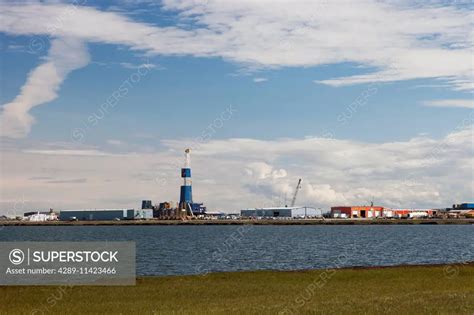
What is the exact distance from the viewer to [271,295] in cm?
3844

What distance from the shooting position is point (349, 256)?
8938 centimetres

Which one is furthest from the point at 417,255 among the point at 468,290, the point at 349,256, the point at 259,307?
the point at 259,307

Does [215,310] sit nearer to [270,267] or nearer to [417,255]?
[270,267]

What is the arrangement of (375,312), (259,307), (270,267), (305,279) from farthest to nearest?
(270,267) → (305,279) → (259,307) → (375,312)

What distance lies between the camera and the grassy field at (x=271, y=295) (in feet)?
103

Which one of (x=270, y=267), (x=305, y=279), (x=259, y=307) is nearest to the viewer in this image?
(x=259, y=307)

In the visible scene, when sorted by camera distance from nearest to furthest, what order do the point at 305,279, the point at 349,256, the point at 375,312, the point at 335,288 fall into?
the point at 375,312, the point at 335,288, the point at 305,279, the point at 349,256

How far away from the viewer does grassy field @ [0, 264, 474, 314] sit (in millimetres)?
31328

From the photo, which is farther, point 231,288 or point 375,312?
point 231,288

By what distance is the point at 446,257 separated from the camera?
90.4 metres

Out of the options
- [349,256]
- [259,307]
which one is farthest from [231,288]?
[349,256]

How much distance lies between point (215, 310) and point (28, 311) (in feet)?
30.3

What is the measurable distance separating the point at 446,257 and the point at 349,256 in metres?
13.2

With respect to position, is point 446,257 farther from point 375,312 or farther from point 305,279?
point 375,312
